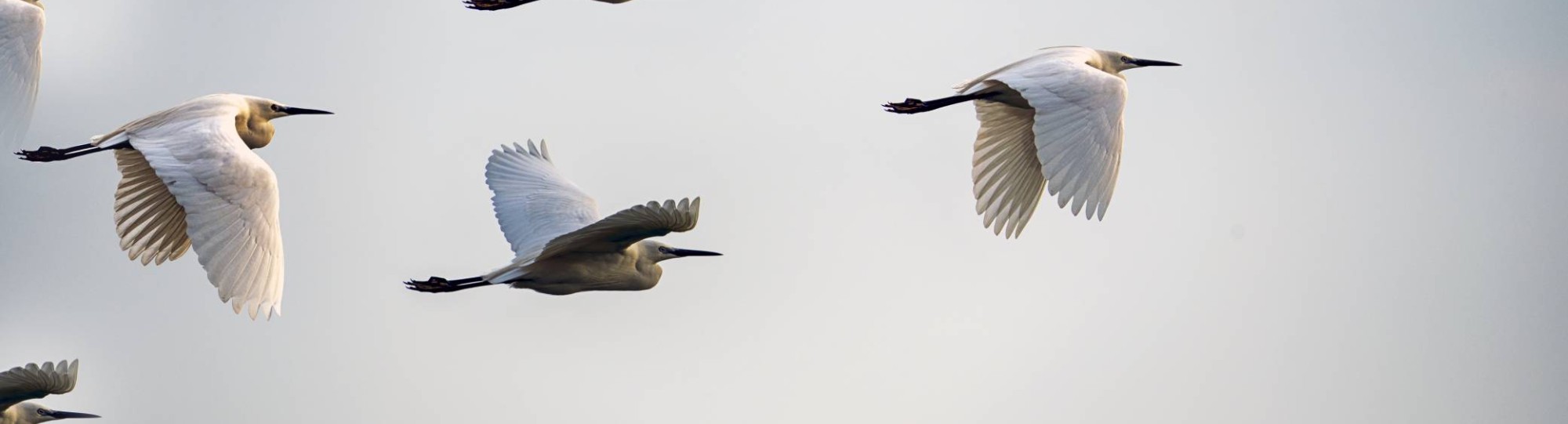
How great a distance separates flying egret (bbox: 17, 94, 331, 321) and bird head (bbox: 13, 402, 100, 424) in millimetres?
3773

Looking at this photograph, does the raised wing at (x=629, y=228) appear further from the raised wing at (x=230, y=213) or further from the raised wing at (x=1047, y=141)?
the raised wing at (x=1047, y=141)

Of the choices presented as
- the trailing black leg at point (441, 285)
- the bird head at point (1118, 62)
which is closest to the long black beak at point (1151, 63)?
the bird head at point (1118, 62)

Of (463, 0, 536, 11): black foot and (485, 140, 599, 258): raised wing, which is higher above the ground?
(463, 0, 536, 11): black foot

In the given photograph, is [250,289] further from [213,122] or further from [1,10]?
[1,10]

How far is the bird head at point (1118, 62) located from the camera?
17391 millimetres

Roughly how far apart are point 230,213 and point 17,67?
3257 mm

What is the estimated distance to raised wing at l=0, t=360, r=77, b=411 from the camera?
15055 millimetres

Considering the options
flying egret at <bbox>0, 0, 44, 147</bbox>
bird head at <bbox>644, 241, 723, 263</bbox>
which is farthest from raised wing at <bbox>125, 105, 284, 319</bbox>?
bird head at <bbox>644, 241, 723, 263</bbox>

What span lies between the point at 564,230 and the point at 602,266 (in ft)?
5.82

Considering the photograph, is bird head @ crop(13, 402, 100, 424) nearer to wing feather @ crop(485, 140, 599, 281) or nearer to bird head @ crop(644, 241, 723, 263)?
wing feather @ crop(485, 140, 599, 281)

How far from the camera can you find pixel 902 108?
1670 cm

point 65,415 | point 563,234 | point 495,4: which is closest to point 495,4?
point 495,4

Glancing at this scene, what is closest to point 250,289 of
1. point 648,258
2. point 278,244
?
point 278,244

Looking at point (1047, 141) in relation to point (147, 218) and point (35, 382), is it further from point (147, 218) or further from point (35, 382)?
point (35, 382)
